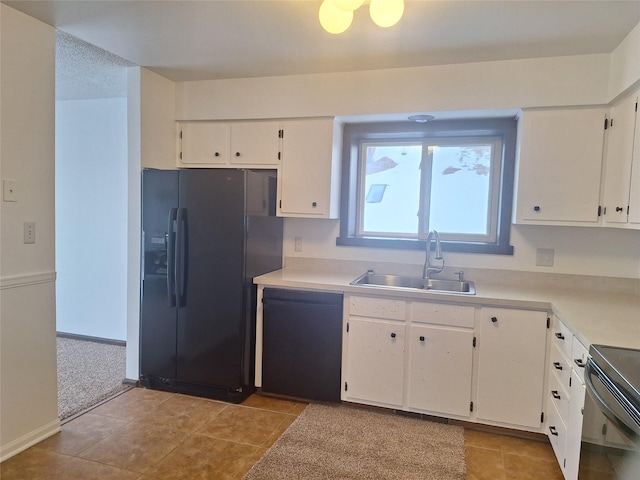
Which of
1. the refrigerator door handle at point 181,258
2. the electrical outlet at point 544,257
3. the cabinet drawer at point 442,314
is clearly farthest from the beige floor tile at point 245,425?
the electrical outlet at point 544,257

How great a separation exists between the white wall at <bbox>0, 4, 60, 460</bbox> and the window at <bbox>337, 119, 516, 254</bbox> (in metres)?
1.97

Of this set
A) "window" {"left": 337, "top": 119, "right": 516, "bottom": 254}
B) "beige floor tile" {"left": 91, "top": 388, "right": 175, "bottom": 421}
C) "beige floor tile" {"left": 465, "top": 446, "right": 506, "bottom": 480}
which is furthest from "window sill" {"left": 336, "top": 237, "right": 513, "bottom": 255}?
"beige floor tile" {"left": 91, "top": 388, "right": 175, "bottom": 421}

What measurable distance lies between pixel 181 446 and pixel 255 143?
2108 mm

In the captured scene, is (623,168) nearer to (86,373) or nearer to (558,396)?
(558,396)

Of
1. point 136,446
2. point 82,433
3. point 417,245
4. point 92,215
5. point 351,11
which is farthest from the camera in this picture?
point 92,215

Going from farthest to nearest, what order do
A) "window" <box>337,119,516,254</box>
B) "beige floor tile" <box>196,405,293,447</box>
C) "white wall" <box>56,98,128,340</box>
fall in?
"white wall" <box>56,98,128,340</box> < "window" <box>337,119,516,254</box> < "beige floor tile" <box>196,405,293,447</box>

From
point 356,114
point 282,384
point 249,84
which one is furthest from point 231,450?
point 249,84

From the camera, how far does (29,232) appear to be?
2234mm

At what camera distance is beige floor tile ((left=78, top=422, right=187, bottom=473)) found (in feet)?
7.07

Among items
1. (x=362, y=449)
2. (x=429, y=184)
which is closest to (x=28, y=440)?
(x=362, y=449)

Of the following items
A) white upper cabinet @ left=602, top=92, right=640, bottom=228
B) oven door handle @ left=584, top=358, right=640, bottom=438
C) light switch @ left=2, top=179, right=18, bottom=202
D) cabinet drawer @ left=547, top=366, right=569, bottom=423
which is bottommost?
cabinet drawer @ left=547, top=366, right=569, bottom=423

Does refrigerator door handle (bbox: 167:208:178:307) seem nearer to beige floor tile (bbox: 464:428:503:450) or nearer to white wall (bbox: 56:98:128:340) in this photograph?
white wall (bbox: 56:98:128:340)

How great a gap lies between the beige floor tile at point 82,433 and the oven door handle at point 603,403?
→ 8.06ft

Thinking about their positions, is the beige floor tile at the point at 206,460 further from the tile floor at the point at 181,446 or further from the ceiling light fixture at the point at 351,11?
the ceiling light fixture at the point at 351,11
